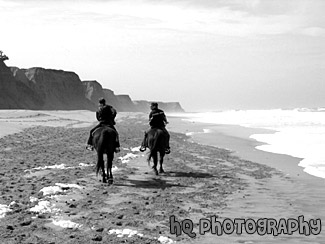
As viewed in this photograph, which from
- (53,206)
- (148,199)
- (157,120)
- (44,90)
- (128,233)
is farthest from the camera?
(44,90)

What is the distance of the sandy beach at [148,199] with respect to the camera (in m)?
7.63

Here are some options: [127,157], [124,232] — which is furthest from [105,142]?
[127,157]

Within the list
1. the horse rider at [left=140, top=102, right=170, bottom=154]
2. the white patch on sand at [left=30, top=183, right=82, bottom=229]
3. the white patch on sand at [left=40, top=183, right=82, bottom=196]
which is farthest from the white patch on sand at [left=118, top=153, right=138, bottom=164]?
the white patch on sand at [left=30, top=183, right=82, bottom=229]

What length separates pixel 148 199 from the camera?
34.7ft

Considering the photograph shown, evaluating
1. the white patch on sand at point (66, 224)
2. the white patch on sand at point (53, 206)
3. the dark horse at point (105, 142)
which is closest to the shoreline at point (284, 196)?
the white patch on sand at point (66, 224)

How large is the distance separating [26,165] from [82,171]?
253 cm

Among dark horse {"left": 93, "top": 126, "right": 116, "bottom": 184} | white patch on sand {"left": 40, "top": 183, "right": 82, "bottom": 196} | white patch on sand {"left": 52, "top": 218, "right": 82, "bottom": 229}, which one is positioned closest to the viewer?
white patch on sand {"left": 52, "top": 218, "right": 82, "bottom": 229}

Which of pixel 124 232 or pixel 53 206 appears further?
pixel 53 206

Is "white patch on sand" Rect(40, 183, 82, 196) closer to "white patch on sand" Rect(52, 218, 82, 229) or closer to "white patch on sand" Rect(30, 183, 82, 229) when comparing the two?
"white patch on sand" Rect(30, 183, 82, 229)

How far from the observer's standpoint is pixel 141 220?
8.52 metres

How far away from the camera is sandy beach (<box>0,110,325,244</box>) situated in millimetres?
7633

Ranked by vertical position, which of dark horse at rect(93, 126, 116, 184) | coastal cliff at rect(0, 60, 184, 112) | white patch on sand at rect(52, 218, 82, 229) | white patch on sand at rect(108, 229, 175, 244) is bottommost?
white patch on sand at rect(108, 229, 175, 244)

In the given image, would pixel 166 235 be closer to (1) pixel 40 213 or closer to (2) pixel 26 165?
(1) pixel 40 213

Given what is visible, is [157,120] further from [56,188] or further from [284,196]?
[284,196]
